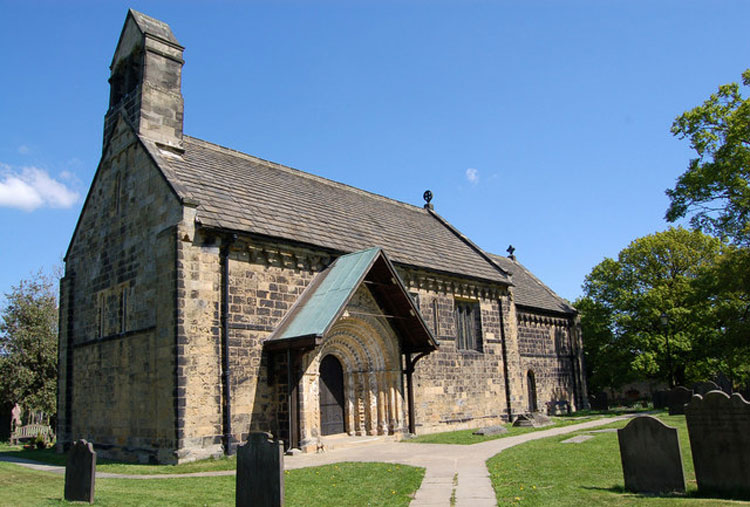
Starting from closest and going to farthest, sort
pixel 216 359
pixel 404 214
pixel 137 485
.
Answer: pixel 137 485 → pixel 216 359 → pixel 404 214

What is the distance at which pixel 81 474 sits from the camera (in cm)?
945

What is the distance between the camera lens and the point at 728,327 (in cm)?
2561

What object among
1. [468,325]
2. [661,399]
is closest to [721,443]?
[468,325]


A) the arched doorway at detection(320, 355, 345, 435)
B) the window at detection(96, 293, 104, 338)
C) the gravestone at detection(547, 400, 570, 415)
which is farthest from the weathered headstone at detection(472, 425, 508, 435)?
the gravestone at detection(547, 400, 570, 415)

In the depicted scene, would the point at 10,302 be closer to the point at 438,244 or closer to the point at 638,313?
the point at 438,244

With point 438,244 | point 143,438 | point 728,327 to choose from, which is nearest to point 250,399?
point 143,438

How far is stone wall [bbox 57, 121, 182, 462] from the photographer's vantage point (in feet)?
51.3

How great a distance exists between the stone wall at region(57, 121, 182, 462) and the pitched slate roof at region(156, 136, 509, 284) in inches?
51.0

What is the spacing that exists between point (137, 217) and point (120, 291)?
2.41 m

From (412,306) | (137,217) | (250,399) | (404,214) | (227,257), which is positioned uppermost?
(404,214)

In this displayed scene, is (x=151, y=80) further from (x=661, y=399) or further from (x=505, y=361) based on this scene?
(x=661, y=399)

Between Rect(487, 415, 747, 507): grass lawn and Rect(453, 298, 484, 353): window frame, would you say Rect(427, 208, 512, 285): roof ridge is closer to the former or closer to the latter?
Rect(453, 298, 484, 353): window frame

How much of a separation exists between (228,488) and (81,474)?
2.48 m

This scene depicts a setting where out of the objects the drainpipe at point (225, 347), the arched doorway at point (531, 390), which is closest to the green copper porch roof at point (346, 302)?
the drainpipe at point (225, 347)
